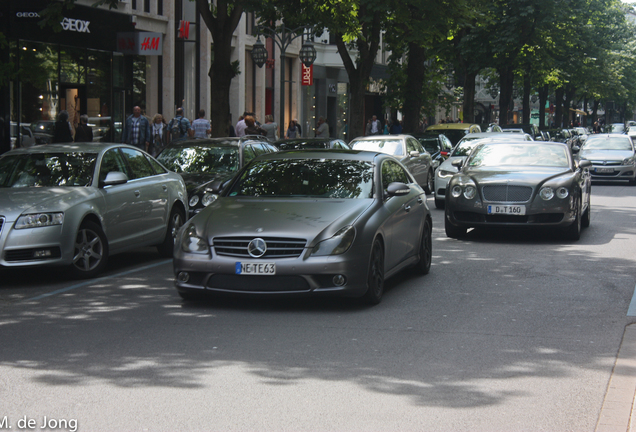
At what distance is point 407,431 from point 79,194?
6.31 metres

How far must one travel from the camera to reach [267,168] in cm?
935

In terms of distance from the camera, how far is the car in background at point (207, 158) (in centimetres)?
1430

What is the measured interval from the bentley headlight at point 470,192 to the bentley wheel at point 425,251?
2.99 meters

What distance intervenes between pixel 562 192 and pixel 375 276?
5729 mm

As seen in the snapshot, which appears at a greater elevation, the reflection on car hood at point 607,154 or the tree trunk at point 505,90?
the tree trunk at point 505,90

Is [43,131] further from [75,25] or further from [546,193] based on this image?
[546,193]

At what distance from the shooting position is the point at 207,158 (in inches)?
581

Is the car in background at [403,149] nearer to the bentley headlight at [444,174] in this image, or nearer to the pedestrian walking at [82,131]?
the bentley headlight at [444,174]

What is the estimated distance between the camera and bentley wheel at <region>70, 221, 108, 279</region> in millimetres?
9859

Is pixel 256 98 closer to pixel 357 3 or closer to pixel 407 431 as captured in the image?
pixel 357 3

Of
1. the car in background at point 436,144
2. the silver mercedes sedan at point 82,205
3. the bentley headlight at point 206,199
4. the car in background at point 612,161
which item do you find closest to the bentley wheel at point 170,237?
the silver mercedes sedan at point 82,205

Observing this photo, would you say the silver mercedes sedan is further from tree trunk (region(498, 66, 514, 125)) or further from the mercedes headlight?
tree trunk (region(498, 66, 514, 125))

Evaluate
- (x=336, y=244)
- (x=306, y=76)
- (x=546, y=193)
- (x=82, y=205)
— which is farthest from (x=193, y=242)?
(x=306, y=76)

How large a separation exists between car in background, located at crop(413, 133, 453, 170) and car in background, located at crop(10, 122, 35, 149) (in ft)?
36.3
